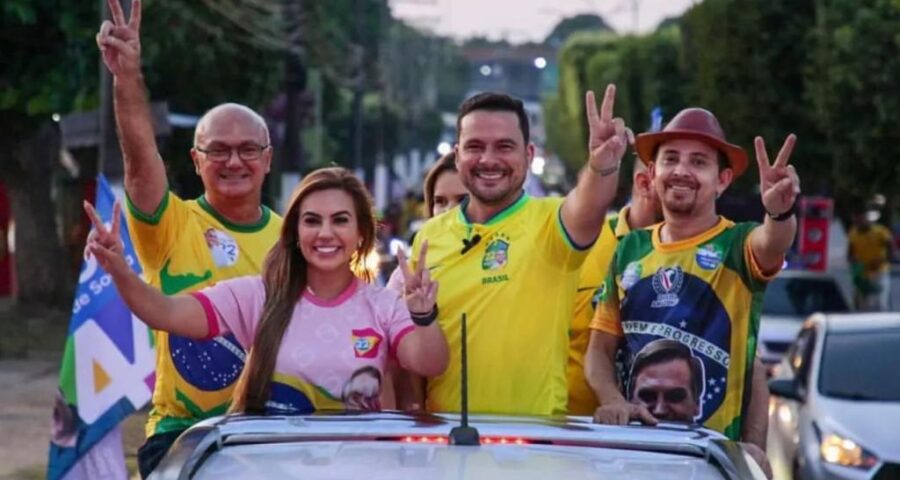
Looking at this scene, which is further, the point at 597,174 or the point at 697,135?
the point at 697,135

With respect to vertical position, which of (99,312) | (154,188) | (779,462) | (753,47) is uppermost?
(753,47)

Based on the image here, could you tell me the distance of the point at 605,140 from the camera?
5.31 meters

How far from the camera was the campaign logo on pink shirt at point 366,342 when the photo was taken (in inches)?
207

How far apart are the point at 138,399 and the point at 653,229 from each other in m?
5.73

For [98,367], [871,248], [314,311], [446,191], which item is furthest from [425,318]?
[871,248]

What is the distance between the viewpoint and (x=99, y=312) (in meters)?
10.9

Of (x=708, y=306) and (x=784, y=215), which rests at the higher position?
(x=784, y=215)

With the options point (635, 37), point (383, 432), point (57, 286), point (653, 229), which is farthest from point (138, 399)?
point (635, 37)

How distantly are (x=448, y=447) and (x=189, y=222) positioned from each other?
2301mm

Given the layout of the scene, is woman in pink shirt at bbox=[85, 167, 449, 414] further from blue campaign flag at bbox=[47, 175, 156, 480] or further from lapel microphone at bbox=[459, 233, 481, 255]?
blue campaign flag at bbox=[47, 175, 156, 480]

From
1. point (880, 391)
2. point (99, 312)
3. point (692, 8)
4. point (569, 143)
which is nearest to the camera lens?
point (99, 312)

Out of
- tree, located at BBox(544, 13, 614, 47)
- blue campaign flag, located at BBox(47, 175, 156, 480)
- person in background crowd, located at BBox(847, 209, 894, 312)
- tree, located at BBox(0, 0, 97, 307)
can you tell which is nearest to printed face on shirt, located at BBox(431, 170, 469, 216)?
blue campaign flag, located at BBox(47, 175, 156, 480)

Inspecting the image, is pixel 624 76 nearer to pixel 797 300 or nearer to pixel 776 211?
pixel 797 300

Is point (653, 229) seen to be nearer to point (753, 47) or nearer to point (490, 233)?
point (490, 233)
